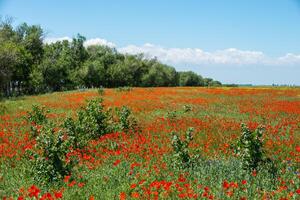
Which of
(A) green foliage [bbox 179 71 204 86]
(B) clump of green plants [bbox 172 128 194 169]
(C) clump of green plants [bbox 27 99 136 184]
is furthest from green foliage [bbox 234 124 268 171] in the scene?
(A) green foliage [bbox 179 71 204 86]

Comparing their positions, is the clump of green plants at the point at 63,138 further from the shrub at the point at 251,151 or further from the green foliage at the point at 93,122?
the shrub at the point at 251,151

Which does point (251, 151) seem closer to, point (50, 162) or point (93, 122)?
point (50, 162)

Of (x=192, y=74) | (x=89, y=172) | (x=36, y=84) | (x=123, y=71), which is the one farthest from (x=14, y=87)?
(x=192, y=74)

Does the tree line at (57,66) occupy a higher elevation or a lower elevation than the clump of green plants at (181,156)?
higher

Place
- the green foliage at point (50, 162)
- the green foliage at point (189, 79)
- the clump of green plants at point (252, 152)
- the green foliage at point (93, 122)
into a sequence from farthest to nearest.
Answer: the green foliage at point (189, 79), the green foliage at point (93, 122), the clump of green plants at point (252, 152), the green foliage at point (50, 162)

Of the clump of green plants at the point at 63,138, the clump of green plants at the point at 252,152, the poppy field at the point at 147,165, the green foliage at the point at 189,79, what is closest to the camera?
the poppy field at the point at 147,165

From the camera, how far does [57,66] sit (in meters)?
67.0

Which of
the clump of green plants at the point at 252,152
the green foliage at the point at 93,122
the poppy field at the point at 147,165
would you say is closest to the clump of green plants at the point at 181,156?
the poppy field at the point at 147,165

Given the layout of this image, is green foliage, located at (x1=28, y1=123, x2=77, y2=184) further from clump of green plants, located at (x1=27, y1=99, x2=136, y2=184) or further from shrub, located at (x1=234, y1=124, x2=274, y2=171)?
shrub, located at (x1=234, y1=124, x2=274, y2=171)

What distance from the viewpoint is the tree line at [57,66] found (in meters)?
58.7

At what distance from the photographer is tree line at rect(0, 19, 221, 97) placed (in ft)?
193

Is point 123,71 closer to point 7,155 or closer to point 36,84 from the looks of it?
point 36,84

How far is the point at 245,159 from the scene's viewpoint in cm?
941

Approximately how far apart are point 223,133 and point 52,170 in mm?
7813
